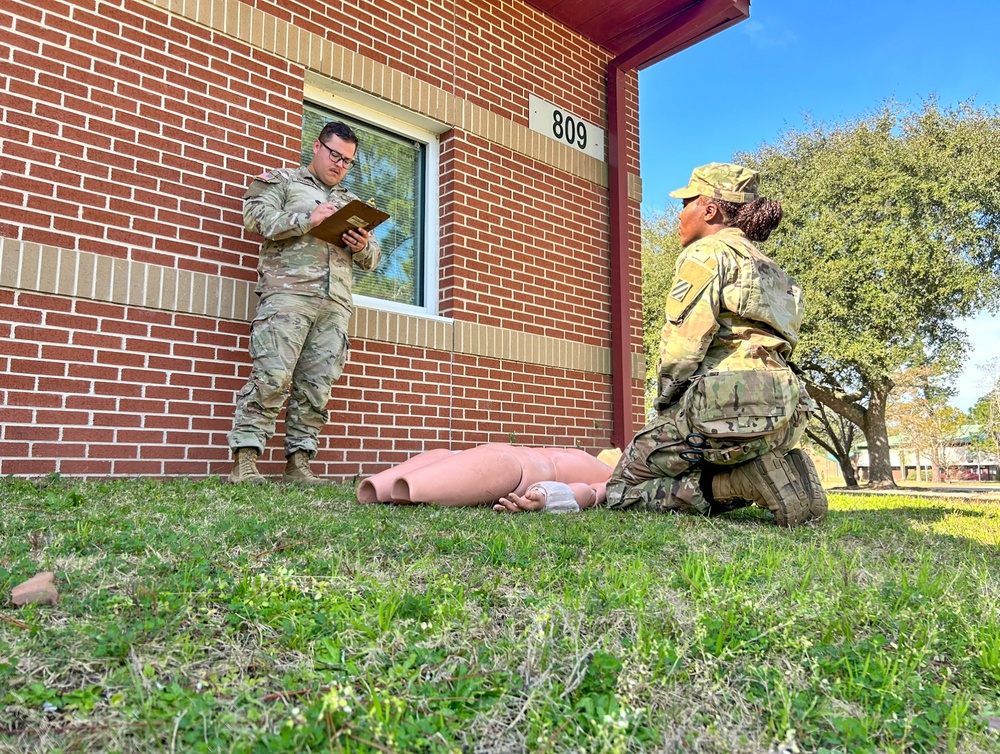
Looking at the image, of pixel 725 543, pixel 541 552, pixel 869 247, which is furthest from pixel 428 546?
pixel 869 247

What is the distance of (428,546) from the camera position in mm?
2336

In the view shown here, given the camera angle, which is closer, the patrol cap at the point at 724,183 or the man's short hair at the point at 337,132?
the patrol cap at the point at 724,183

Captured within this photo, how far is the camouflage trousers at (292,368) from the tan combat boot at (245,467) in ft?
0.15

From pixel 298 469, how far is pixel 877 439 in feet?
57.0

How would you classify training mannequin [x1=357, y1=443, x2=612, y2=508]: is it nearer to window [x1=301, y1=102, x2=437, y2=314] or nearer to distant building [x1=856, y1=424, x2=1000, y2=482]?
window [x1=301, y1=102, x2=437, y2=314]

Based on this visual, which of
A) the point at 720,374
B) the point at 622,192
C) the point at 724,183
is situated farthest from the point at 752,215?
the point at 622,192

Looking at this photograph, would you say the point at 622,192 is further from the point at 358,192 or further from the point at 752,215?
the point at 752,215

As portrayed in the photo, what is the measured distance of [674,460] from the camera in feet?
12.3

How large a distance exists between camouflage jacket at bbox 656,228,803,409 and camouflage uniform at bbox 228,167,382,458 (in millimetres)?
2154

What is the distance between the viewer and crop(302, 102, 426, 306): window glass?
5.78m

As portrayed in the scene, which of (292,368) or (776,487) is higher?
(292,368)

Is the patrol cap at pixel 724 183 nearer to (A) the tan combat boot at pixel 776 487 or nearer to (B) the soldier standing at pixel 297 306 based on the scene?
(A) the tan combat boot at pixel 776 487

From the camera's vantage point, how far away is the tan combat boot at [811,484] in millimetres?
3553

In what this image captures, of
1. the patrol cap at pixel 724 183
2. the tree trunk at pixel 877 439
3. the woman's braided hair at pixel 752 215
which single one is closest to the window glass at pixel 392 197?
the patrol cap at pixel 724 183
